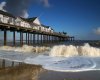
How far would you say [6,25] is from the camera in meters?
27.6

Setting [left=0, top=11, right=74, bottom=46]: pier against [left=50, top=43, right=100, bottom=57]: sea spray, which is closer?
[left=50, top=43, right=100, bottom=57]: sea spray

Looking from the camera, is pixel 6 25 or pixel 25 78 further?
pixel 6 25

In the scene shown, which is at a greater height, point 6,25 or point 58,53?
point 6,25

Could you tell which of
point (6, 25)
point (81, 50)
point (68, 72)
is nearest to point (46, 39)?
point (6, 25)

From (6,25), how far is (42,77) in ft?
72.6

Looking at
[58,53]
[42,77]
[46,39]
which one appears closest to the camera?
[42,77]

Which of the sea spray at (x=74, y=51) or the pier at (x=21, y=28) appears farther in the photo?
the pier at (x=21, y=28)

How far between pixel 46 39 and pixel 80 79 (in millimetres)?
63141

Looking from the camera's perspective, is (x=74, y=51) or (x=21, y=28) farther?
(x=21, y=28)

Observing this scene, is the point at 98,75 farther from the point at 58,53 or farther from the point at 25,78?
the point at 58,53

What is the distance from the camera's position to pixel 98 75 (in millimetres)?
6684

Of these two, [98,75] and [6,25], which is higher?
[6,25]

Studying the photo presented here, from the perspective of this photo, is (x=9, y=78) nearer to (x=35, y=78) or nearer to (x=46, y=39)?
(x=35, y=78)

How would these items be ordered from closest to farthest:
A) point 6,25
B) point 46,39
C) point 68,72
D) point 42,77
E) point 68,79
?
1. point 68,79
2. point 42,77
3. point 68,72
4. point 6,25
5. point 46,39
